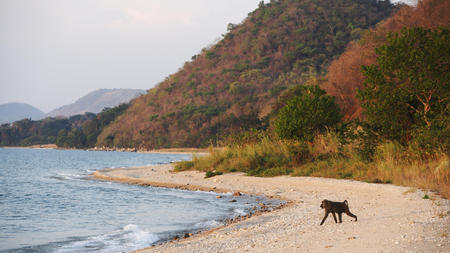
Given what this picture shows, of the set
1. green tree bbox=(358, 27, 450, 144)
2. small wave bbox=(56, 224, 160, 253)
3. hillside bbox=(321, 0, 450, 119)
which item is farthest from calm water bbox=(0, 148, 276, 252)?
hillside bbox=(321, 0, 450, 119)

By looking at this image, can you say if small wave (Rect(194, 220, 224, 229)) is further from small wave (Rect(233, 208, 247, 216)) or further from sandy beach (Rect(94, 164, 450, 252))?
small wave (Rect(233, 208, 247, 216))

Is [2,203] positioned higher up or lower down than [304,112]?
lower down

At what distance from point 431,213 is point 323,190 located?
7.54 meters

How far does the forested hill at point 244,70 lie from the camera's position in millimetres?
93312

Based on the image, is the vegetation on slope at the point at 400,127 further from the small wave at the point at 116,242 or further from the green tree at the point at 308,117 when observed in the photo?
the small wave at the point at 116,242

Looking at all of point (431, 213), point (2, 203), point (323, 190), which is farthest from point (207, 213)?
point (2, 203)

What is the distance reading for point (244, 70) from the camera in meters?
109

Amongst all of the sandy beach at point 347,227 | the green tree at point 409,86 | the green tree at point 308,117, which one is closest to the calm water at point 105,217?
the sandy beach at point 347,227

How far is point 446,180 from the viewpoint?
13320 mm

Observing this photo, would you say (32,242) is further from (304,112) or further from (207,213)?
(304,112)

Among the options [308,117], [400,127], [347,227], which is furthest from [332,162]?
[347,227]

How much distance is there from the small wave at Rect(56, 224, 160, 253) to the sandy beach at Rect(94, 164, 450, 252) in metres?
0.84

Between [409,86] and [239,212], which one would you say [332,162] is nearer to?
[409,86]

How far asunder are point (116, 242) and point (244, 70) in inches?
3942
